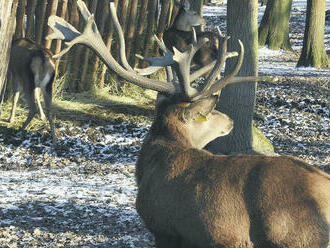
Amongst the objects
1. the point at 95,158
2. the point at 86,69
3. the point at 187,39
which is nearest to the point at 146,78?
the point at 95,158

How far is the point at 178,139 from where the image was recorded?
15.9 ft

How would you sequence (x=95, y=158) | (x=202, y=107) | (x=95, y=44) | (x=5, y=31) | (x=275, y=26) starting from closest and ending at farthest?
(x=202, y=107) → (x=95, y=44) → (x=5, y=31) → (x=95, y=158) → (x=275, y=26)

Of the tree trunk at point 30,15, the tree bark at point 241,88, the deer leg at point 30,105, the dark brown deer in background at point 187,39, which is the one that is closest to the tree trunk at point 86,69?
the tree trunk at point 30,15

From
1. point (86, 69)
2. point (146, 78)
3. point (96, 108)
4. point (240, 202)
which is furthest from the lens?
point (86, 69)

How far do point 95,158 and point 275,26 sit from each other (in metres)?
12.0

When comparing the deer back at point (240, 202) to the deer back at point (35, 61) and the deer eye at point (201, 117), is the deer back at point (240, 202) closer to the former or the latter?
the deer eye at point (201, 117)

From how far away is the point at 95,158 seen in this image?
28.0 ft

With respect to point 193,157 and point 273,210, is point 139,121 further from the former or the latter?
point 273,210

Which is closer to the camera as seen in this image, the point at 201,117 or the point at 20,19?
the point at 201,117

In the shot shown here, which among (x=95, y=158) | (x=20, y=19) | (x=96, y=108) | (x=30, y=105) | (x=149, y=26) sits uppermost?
(x=20, y=19)

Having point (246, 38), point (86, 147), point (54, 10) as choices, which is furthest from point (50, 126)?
point (246, 38)

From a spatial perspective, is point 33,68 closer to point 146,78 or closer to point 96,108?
point 96,108

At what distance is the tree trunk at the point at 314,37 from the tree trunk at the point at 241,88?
6.87m

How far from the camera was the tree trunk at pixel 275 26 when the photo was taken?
18.8 m
